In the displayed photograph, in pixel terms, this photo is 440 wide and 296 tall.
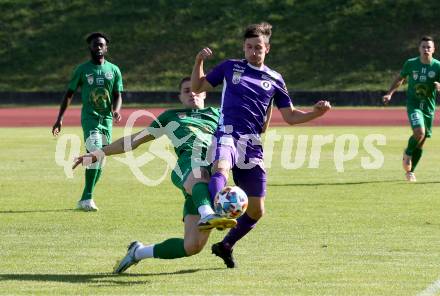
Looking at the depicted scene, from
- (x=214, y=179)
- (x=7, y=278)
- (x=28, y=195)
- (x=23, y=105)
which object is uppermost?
(x=214, y=179)

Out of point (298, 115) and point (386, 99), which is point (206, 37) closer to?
point (386, 99)

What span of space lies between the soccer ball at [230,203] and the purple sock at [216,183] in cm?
17

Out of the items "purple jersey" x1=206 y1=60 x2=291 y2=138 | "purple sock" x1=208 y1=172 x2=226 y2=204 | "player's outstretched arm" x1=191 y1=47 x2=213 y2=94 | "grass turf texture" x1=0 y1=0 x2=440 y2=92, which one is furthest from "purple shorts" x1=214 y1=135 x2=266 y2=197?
"grass turf texture" x1=0 y1=0 x2=440 y2=92

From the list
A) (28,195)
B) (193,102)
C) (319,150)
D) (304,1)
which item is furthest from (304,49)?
(193,102)

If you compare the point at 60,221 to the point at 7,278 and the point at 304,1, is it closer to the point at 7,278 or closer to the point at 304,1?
the point at 7,278

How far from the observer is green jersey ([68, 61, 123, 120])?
14.2 metres

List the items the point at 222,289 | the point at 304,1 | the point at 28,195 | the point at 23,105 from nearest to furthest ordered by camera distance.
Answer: the point at 222,289
the point at 28,195
the point at 23,105
the point at 304,1

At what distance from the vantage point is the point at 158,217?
41.9 ft

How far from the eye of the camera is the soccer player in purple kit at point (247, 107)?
891 centimetres

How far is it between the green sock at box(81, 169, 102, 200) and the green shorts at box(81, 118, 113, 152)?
32 centimetres

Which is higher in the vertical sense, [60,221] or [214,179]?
[214,179]

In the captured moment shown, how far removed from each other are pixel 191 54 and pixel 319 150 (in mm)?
30318

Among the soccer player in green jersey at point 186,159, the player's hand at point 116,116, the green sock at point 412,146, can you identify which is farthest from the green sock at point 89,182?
the green sock at point 412,146

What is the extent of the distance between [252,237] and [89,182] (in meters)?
3.49
